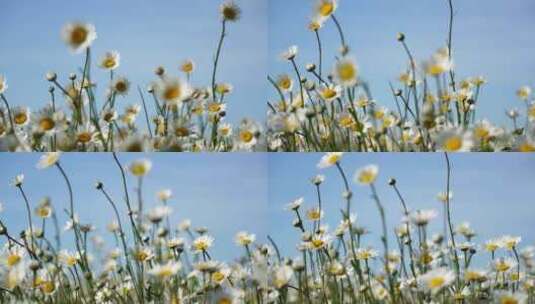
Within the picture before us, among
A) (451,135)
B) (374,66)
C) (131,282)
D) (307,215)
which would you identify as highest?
(374,66)

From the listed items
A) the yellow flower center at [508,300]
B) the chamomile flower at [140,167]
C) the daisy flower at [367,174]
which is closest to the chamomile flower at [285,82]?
the daisy flower at [367,174]

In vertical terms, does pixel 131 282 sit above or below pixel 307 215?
below

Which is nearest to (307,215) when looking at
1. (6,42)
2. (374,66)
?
(374,66)

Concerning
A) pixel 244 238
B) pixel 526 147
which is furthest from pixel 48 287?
pixel 526 147

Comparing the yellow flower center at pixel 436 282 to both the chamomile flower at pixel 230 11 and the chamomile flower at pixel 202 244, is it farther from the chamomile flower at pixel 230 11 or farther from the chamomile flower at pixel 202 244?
the chamomile flower at pixel 230 11

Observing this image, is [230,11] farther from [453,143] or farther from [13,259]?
[13,259]

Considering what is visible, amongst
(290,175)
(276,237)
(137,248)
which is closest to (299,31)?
(290,175)

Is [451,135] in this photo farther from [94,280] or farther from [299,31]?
[94,280]
